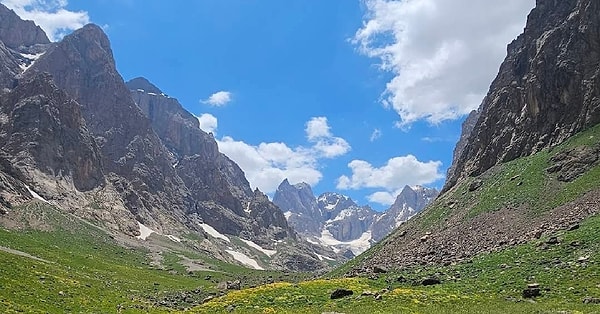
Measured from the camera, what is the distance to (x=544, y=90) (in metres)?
126

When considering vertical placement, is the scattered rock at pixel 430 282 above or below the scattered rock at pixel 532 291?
above

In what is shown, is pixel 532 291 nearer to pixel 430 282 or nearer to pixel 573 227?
pixel 430 282

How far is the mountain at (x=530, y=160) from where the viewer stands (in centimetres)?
7394

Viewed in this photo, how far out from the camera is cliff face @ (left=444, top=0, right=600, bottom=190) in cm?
11438

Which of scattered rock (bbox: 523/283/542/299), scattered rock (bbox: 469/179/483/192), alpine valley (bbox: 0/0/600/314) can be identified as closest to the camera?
scattered rock (bbox: 523/283/542/299)

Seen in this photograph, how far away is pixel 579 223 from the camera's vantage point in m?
60.7

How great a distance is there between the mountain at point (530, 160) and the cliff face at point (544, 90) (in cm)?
29

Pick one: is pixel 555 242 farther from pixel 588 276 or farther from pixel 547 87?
pixel 547 87

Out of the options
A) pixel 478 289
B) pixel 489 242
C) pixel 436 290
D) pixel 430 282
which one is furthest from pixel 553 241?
pixel 436 290

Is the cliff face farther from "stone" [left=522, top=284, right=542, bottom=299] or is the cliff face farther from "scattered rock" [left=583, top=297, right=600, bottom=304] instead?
"scattered rock" [left=583, top=297, right=600, bottom=304]

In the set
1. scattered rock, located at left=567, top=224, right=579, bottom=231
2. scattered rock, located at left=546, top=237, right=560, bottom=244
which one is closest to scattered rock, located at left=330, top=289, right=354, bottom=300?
scattered rock, located at left=546, top=237, right=560, bottom=244

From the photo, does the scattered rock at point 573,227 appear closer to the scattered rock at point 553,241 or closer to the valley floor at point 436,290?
the valley floor at point 436,290

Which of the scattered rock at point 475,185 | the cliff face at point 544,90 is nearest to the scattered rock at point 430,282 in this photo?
the scattered rock at point 475,185

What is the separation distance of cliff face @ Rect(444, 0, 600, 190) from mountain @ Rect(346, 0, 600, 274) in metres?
0.29
